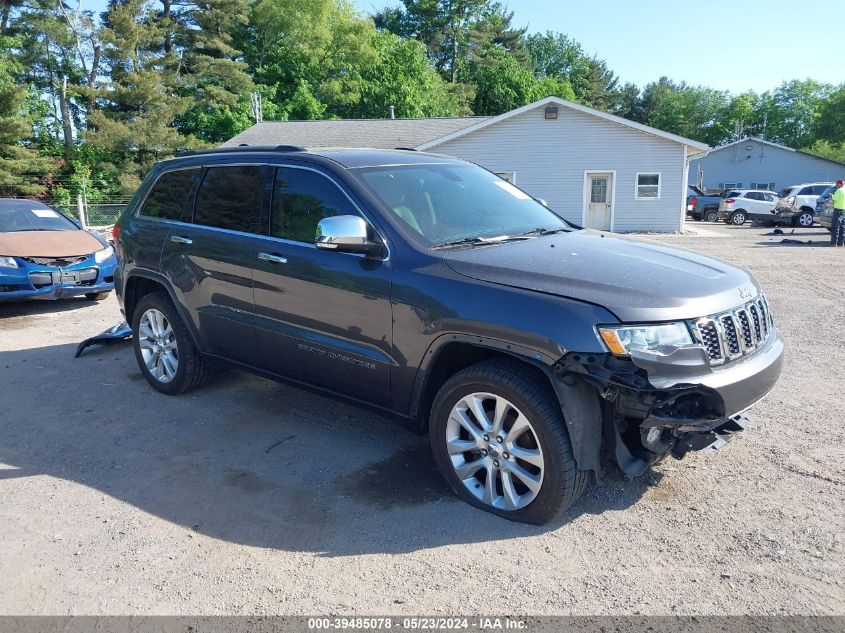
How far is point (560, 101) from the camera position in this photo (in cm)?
2400

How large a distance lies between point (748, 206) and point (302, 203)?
96.8ft

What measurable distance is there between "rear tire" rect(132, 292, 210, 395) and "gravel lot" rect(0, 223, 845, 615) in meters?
0.19

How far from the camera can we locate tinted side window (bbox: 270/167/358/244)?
418 centimetres

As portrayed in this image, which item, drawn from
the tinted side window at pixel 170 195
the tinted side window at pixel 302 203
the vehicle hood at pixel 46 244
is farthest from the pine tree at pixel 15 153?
the tinted side window at pixel 302 203

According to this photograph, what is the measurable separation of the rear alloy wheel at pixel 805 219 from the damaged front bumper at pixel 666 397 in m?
27.1

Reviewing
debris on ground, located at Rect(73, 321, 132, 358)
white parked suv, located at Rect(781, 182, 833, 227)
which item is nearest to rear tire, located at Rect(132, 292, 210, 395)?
debris on ground, located at Rect(73, 321, 132, 358)

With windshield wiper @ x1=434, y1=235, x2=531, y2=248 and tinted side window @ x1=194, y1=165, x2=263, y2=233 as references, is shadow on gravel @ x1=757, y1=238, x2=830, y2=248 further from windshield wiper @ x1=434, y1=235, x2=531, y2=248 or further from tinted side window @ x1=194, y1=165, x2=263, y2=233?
tinted side window @ x1=194, y1=165, x2=263, y2=233

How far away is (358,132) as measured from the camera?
29.2 metres

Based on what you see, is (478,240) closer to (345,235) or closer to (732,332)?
(345,235)

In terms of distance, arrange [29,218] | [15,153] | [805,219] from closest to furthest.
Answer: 1. [29,218]
2. [805,219]
3. [15,153]

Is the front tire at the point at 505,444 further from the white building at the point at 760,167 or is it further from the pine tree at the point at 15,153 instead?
the white building at the point at 760,167

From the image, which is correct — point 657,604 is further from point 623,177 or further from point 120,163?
point 120,163

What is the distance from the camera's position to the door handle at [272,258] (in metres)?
4.34

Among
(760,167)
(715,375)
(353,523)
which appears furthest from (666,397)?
(760,167)
